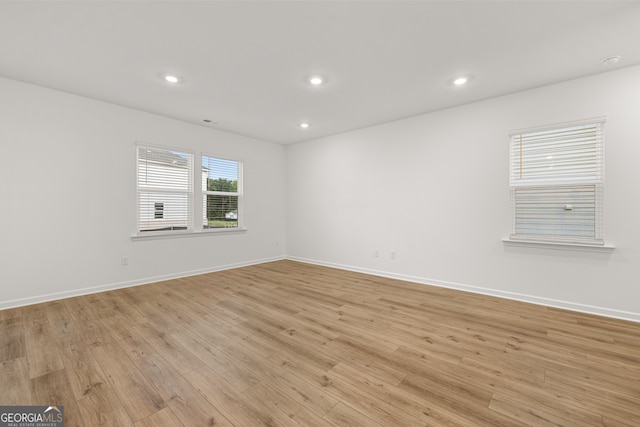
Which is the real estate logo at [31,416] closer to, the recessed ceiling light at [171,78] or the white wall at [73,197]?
the white wall at [73,197]

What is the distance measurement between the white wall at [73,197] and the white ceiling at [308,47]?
345 mm

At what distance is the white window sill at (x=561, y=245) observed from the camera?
2.86 metres

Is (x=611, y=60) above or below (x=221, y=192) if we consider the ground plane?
above

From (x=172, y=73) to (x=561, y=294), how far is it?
5.32 metres

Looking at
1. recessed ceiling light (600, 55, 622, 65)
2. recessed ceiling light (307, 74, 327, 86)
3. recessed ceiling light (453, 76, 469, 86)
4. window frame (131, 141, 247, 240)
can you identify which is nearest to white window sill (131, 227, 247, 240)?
window frame (131, 141, 247, 240)

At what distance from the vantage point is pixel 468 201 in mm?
3742

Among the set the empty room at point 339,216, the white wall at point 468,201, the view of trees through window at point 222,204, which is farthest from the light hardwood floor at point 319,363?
the view of trees through window at point 222,204

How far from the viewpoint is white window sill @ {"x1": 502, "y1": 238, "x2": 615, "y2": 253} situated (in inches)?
113

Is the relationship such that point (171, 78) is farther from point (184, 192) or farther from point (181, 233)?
point (181, 233)

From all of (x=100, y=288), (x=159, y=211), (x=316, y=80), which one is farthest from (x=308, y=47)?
(x=100, y=288)

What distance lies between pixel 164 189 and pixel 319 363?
154 inches

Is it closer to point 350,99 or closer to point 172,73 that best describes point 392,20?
point 350,99

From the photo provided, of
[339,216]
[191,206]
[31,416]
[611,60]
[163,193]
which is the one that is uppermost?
[611,60]

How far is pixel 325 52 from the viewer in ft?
8.36
